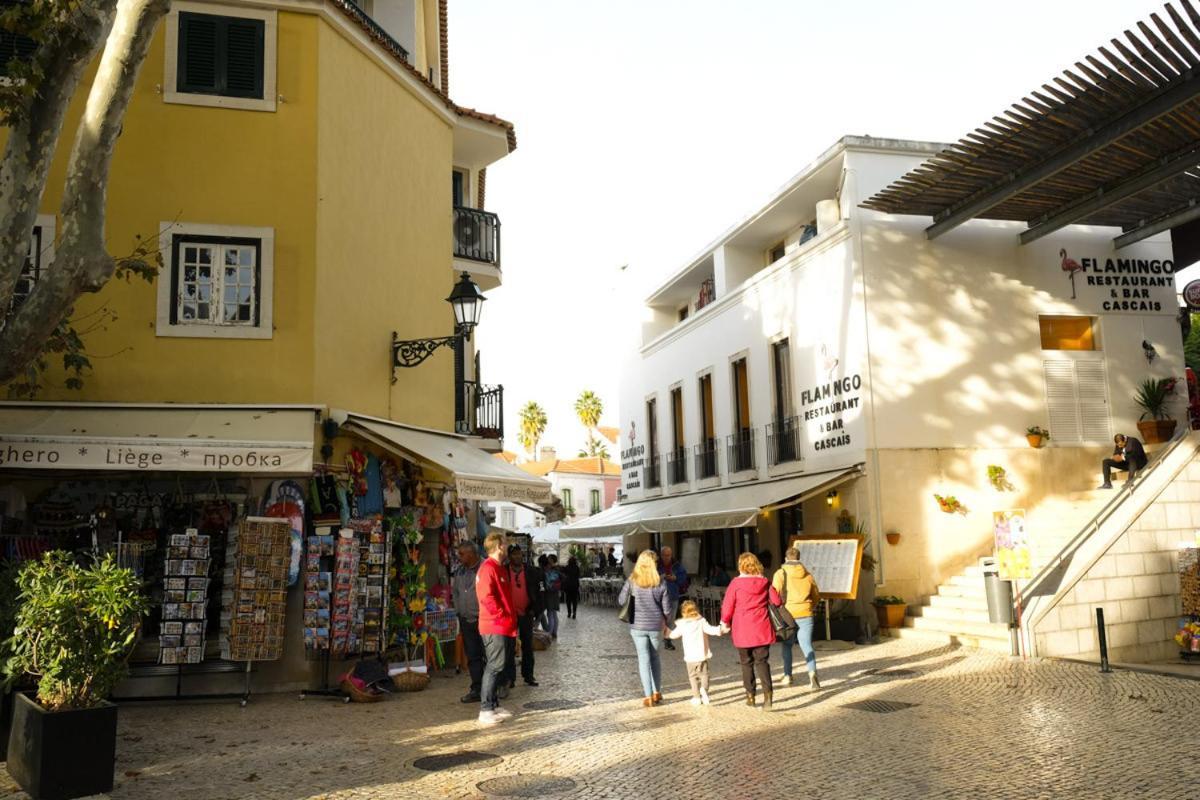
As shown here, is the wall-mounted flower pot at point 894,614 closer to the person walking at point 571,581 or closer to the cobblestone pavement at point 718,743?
the cobblestone pavement at point 718,743

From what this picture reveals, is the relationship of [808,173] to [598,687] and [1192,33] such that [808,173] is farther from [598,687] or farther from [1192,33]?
[598,687]

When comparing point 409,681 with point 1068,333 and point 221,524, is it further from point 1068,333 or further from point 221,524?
point 1068,333

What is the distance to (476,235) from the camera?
17.1m

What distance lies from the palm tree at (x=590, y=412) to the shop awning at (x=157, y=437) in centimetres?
7416

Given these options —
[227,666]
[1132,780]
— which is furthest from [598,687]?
[1132,780]

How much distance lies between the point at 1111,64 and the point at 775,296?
30.3 ft

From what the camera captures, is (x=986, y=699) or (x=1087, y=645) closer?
(x=986, y=699)

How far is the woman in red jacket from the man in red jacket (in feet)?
7.02


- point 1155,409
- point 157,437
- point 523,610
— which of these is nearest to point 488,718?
point 523,610

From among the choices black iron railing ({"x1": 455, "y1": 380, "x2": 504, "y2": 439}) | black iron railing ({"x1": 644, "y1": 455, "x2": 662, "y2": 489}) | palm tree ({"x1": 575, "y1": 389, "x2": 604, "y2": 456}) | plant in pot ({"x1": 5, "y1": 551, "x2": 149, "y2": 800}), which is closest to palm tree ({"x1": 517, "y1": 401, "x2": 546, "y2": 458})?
palm tree ({"x1": 575, "y1": 389, "x2": 604, "y2": 456})

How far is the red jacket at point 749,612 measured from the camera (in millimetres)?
9627

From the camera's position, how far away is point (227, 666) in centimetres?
1102

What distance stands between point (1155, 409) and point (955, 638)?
706cm

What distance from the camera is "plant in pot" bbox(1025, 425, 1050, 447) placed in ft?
58.3
